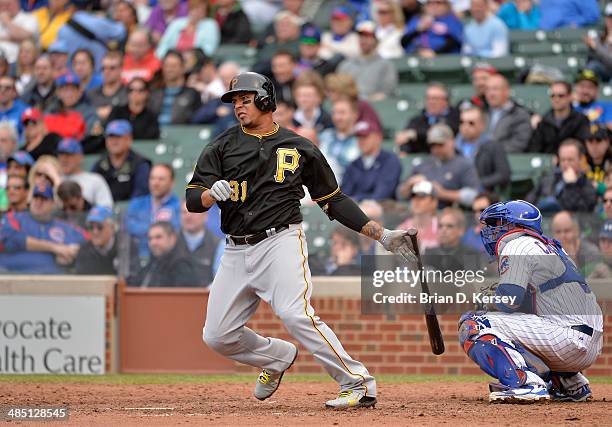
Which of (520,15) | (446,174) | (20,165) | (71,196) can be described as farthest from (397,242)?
(520,15)

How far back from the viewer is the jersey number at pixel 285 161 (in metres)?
7.36

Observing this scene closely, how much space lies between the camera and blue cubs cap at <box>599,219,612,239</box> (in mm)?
10461

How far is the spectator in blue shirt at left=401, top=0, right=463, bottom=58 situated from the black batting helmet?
25.1ft

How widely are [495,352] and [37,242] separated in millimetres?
5517

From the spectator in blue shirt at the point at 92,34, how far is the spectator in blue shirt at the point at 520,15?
206 inches

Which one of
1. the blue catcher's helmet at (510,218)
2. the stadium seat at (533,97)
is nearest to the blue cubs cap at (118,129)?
the stadium seat at (533,97)

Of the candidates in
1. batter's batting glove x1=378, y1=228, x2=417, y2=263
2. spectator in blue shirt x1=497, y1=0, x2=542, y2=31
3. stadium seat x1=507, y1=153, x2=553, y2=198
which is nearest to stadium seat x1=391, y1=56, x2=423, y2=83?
spectator in blue shirt x1=497, y1=0, x2=542, y2=31

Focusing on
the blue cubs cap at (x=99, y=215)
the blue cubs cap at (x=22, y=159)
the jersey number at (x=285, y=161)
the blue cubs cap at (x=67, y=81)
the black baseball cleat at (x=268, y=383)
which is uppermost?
the blue cubs cap at (x=67, y=81)

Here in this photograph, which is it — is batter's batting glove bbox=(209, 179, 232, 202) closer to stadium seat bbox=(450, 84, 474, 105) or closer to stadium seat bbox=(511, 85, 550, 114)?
stadium seat bbox=(450, 84, 474, 105)

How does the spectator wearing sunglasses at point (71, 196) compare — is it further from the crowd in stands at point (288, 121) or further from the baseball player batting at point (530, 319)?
the baseball player batting at point (530, 319)

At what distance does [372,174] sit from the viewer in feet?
41.2

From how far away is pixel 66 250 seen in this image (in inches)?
452

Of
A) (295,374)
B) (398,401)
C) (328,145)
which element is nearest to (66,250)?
(295,374)

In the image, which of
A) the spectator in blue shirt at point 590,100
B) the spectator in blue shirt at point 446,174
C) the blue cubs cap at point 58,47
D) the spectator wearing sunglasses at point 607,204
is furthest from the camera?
the blue cubs cap at point 58,47
